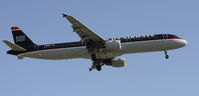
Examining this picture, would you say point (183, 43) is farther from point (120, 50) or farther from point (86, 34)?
point (86, 34)

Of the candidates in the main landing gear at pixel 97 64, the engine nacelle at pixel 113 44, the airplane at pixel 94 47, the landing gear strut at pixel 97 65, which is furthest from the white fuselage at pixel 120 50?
the landing gear strut at pixel 97 65

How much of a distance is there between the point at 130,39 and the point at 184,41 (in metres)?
9.21

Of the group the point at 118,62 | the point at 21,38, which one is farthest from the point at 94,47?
the point at 21,38

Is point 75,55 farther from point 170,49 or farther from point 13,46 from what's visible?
point 170,49

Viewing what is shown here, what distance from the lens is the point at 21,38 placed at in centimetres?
6284

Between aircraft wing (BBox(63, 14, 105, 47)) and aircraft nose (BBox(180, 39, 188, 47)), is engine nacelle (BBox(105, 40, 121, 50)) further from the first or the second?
aircraft nose (BBox(180, 39, 188, 47))

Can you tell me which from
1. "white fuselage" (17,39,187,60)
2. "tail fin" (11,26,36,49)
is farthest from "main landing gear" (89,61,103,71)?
"tail fin" (11,26,36,49)

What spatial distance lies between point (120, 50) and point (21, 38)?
18591 mm

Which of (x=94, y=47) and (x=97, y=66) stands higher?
(x=94, y=47)

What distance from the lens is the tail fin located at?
61.4m

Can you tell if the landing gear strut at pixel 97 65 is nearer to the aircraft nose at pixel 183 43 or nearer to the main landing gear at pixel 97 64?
the main landing gear at pixel 97 64

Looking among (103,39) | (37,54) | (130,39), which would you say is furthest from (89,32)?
(37,54)

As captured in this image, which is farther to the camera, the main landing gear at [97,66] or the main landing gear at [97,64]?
the main landing gear at [97,66]

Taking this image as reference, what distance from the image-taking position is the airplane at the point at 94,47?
182 feet
